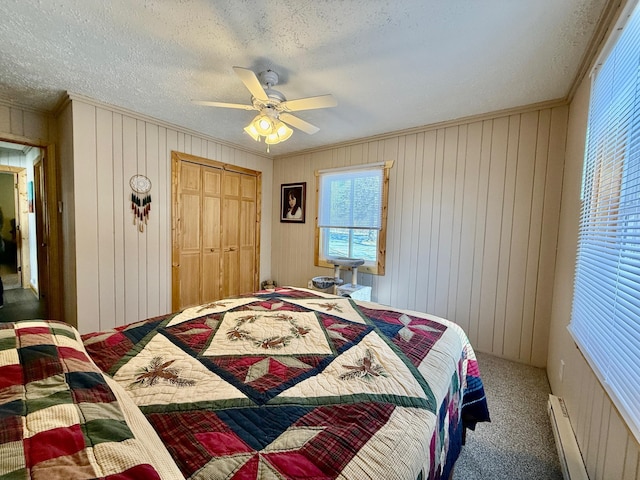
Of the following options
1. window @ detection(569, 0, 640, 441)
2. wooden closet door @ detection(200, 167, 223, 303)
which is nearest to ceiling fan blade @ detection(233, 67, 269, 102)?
window @ detection(569, 0, 640, 441)

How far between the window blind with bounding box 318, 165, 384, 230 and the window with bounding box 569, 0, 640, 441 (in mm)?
2025

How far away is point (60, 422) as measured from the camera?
0.62m

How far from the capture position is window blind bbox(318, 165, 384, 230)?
346 cm

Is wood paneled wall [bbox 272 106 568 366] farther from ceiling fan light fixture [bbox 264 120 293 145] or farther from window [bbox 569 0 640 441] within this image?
ceiling fan light fixture [bbox 264 120 293 145]

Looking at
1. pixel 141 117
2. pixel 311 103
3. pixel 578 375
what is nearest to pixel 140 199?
pixel 141 117

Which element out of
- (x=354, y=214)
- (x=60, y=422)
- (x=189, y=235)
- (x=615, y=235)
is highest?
(x=354, y=214)

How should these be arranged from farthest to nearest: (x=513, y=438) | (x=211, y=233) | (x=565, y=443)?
(x=211, y=233), (x=513, y=438), (x=565, y=443)

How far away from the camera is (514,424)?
1806 mm

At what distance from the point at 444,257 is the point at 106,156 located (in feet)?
12.3

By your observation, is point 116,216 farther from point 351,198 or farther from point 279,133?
point 351,198

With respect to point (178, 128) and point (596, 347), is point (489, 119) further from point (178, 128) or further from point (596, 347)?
point (178, 128)

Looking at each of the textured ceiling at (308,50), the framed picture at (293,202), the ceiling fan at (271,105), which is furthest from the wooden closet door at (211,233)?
the ceiling fan at (271,105)

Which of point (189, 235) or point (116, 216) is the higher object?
point (116, 216)

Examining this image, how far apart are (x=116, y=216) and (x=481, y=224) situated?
384cm
